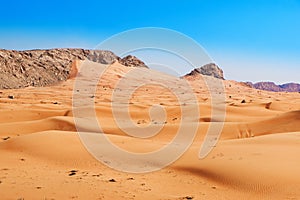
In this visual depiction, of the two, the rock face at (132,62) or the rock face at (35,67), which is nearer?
the rock face at (35,67)

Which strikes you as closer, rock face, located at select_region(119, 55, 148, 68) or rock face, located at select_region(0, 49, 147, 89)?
rock face, located at select_region(0, 49, 147, 89)

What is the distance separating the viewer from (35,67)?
Answer: 46406 mm

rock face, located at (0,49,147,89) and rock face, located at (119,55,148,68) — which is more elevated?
rock face, located at (119,55,148,68)

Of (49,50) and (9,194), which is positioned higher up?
(49,50)

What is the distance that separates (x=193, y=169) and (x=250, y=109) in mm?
12940

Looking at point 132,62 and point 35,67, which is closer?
point 35,67

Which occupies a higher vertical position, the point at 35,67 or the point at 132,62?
the point at 132,62

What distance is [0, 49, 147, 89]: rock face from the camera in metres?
42.8

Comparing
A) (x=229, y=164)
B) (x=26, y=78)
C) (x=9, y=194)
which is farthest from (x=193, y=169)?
(x=26, y=78)

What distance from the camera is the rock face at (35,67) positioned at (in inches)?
1684

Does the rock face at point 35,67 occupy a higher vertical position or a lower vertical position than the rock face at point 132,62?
lower

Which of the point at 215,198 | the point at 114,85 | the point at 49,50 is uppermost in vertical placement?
the point at 49,50

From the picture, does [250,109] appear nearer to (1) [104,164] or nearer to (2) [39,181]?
(1) [104,164]

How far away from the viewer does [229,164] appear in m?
6.76
